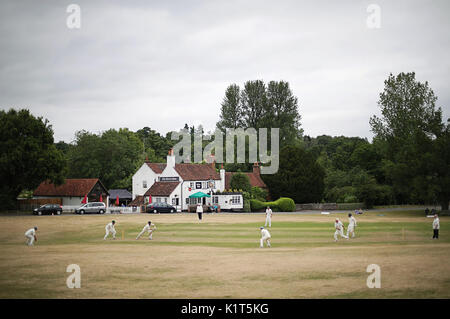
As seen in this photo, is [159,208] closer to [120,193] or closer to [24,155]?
[24,155]

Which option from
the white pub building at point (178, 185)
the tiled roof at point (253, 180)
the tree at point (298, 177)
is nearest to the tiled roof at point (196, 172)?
the white pub building at point (178, 185)

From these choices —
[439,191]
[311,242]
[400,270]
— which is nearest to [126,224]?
[311,242]

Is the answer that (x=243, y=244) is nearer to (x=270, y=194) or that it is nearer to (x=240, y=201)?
(x=240, y=201)

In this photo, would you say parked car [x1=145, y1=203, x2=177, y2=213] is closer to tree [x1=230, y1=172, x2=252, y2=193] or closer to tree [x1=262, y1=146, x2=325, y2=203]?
tree [x1=230, y1=172, x2=252, y2=193]

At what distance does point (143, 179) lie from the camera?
74625 millimetres

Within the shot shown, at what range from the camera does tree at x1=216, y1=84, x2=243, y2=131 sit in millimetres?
93188

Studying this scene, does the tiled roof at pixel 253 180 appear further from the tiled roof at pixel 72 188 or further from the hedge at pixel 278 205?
the tiled roof at pixel 72 188

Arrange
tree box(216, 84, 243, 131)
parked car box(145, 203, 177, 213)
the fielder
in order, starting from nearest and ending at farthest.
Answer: the fielder, parked car box(145, 203, 177, 213), tree box(216, 84, 243, 131)

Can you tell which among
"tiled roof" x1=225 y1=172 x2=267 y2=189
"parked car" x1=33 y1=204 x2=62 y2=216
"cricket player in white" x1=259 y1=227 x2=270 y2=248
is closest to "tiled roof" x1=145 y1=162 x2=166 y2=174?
"tiled roof" x1=225 y1=172 x2=267 y2=189

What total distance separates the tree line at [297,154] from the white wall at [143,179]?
1315cm

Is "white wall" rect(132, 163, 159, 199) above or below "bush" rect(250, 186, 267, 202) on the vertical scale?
above

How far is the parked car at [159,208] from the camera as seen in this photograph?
2520 inches

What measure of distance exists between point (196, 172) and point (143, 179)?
29.5 feet

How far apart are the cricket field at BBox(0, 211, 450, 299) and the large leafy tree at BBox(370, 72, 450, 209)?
24.7m
